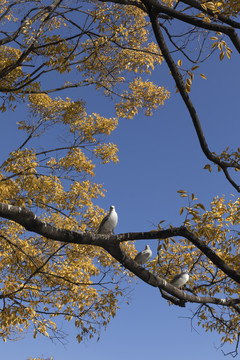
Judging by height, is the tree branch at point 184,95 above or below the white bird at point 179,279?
above

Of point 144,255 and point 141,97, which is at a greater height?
point 141,97

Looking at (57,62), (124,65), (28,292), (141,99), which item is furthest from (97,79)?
(28,292)

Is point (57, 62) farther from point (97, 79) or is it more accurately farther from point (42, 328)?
point (42, 328)

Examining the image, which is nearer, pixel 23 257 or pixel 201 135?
pixel 201 135

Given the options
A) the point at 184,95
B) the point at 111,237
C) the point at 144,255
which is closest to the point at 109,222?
the point at 144,255

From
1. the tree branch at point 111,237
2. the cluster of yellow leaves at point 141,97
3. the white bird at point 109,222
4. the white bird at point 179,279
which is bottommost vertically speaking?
the tree branch at point 111,237

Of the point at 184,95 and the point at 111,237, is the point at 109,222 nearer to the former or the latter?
the point at 111,237

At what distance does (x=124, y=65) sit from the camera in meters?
10.1

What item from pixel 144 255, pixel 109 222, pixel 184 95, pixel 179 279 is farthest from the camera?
pixel 144 255

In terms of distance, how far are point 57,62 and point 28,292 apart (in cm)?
489

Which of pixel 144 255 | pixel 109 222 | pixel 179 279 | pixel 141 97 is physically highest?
pixel 141 97

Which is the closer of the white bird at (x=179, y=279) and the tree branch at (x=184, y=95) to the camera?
the tree branch at (x=184, y=95)

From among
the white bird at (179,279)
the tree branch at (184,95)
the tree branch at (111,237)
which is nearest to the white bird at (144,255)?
the white bird at (179,279)

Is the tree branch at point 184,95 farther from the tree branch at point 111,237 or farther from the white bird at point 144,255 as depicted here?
the white bird at point 144,255
